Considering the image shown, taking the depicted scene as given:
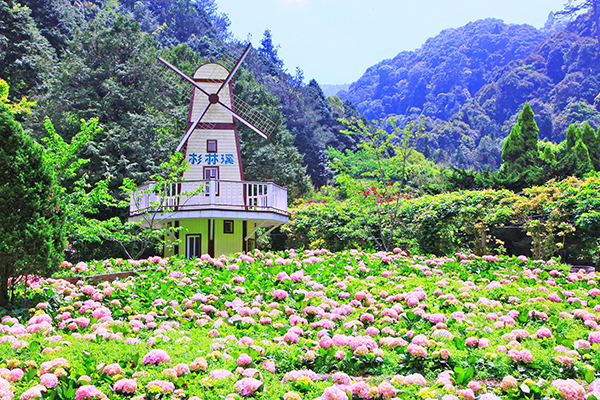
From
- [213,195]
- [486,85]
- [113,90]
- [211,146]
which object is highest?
[486,85]

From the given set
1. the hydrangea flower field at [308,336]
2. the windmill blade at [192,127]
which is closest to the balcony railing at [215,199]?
the windmill blade at [192,127]

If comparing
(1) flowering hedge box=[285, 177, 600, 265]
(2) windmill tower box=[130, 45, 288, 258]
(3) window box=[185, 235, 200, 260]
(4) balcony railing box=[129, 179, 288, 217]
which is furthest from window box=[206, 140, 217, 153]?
(1) flowering hedge box=[285, 177, 600, 265]

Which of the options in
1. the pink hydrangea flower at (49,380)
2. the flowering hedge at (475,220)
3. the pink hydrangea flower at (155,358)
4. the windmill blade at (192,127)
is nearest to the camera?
the pink hydrangea flower at (49,380)

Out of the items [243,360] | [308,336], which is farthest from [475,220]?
[243,360]

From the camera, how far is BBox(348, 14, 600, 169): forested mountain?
83.8 metres

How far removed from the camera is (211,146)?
1767 centimetres

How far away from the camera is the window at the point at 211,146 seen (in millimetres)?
17578

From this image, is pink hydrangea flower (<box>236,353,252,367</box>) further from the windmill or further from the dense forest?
the windmill

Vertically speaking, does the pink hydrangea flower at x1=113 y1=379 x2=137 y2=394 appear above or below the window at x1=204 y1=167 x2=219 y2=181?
below

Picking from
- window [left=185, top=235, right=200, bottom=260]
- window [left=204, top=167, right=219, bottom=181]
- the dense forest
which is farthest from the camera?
window [left=204, top=167, right=219, bottom=181]

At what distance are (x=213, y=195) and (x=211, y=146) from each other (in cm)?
388

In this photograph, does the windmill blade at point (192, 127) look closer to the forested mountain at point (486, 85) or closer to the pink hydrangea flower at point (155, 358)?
the pink hydrangea flower at point (155, 358)

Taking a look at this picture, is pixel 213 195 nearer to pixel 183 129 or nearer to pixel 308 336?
pixel 308 336

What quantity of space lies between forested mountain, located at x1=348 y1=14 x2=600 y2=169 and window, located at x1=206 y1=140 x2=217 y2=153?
5934 centimetres
